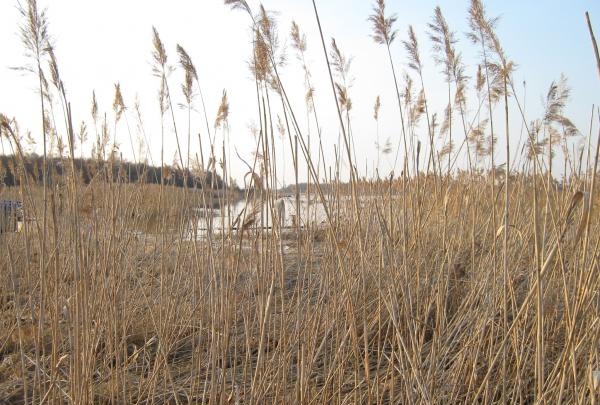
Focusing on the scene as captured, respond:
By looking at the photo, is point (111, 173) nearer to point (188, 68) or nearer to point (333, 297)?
point (188, 68)

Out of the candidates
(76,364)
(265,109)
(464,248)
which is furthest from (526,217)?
(76,364)

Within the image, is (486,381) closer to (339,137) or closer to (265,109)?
(265,109)

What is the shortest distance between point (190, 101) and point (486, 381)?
1.60 meters

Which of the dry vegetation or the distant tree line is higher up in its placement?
the distant tree line

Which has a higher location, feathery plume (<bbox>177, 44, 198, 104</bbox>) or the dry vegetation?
feathery plume (<bbox>177, 44, 198, 104</bbox>)

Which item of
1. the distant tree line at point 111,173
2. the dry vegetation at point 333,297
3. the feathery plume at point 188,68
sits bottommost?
the dry vegetation at point 333,297

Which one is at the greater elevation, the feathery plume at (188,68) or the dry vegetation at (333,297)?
the feathery plume at (188,68)

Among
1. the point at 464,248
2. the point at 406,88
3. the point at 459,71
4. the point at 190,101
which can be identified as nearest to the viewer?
the point at 190,101

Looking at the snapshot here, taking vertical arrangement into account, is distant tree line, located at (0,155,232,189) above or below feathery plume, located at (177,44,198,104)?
below

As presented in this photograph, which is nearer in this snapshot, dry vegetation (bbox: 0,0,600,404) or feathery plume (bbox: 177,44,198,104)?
dry vegetation (bbox: 0,0,600,404)

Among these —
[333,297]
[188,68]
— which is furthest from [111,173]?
[333,297]

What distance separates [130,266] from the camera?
233 cm

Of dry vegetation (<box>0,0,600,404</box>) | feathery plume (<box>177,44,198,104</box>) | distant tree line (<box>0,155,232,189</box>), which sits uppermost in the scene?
feathery plume (<box>177,44,198,104</box>)

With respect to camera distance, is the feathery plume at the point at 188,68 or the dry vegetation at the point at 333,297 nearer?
the dry vegetation at the point at 333,297
